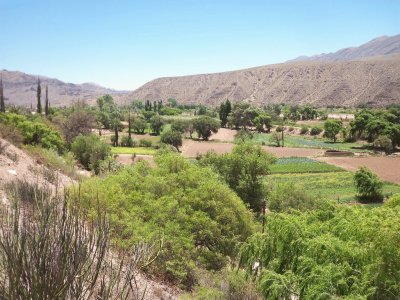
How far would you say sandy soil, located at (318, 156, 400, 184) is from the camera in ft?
229

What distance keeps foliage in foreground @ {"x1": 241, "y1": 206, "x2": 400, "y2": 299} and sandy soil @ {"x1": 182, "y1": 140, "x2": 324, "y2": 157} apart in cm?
6878

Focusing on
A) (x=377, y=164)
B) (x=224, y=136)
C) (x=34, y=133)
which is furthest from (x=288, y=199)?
(x=224, y=136)

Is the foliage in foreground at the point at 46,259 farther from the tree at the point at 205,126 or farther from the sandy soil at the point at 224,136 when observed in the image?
the tree at the point at 205,126

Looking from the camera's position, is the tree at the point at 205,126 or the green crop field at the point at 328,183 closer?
the green crop field at the point at 328,183

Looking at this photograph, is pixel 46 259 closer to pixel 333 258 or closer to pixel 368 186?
pixel 333 258

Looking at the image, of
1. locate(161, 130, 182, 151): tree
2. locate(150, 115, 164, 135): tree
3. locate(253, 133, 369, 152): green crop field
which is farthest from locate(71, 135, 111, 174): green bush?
locate(253, 133, 369, 152): green crop field

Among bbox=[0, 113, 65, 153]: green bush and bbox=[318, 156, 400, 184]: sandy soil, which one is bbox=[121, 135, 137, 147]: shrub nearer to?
bbox=[0, 113, 65, 153]: green bush

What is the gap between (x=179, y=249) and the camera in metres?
18.7

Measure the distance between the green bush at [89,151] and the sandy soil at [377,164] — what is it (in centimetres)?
4623

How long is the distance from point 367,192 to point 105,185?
45330 mm

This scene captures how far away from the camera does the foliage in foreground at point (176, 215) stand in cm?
1870

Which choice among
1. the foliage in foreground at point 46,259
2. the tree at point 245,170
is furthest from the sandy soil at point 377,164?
the foliage in foreground at point 46,259

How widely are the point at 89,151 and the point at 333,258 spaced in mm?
48803

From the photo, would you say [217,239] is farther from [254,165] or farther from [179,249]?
[254,165]
